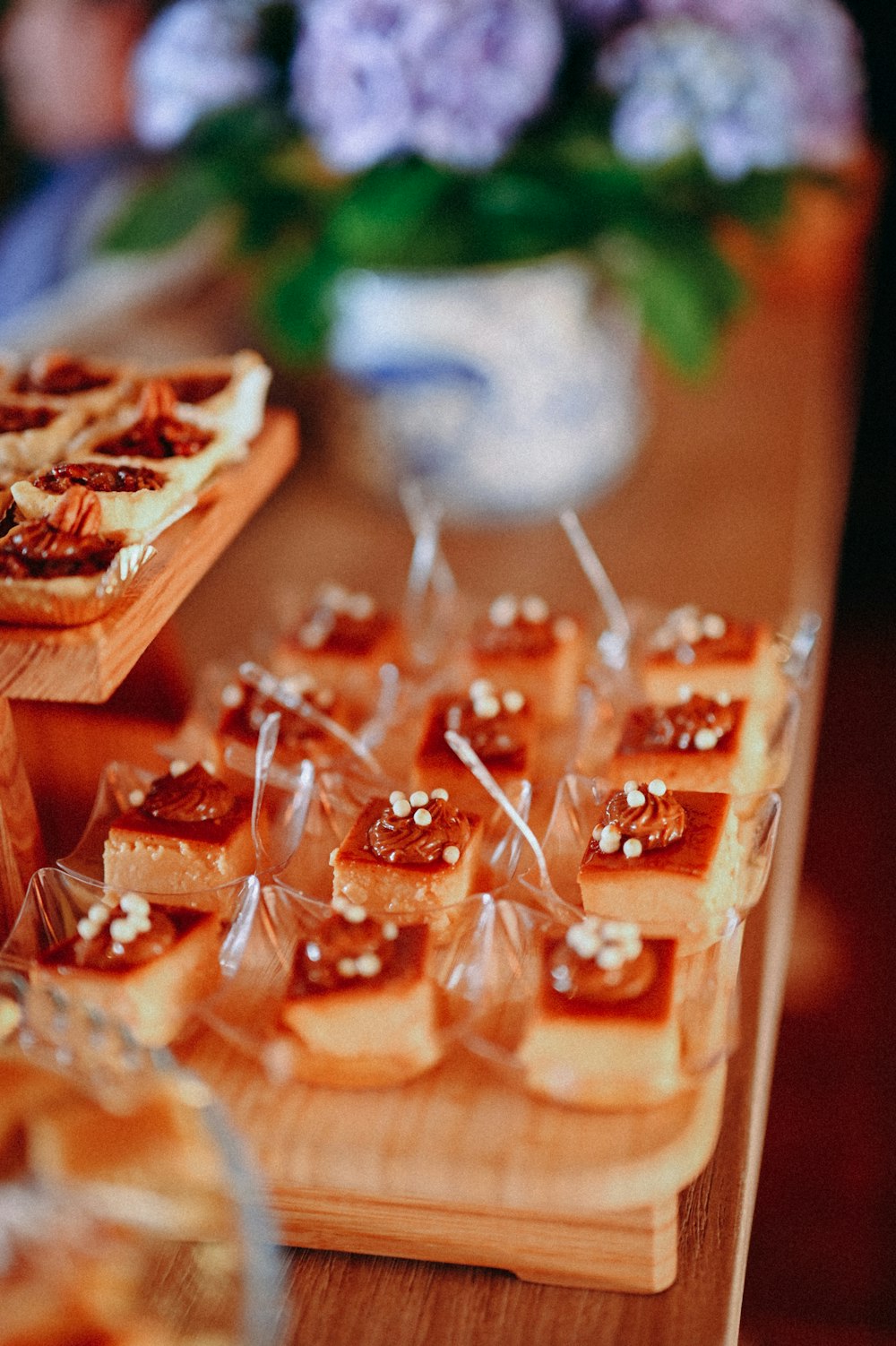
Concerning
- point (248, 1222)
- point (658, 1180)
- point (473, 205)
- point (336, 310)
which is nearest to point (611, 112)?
point (473, 205)

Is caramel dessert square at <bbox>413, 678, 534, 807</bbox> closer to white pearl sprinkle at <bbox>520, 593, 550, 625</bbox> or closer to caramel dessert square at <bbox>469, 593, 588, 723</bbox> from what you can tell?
caramel dessert square at <bbox>469, 593, 588, 723</bbox>

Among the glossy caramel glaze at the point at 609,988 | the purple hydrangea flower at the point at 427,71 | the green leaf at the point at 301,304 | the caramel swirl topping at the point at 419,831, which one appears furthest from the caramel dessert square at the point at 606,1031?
the green leaf at the point at 301,304

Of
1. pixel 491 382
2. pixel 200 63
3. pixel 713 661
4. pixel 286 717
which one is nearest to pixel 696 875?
pixel 713 661

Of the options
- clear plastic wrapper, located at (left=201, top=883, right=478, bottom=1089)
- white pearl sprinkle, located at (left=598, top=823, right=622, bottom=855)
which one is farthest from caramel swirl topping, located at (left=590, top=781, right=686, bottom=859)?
clear plastic wrapper, located at (left=201, top=883, right=478, bottom=1089)

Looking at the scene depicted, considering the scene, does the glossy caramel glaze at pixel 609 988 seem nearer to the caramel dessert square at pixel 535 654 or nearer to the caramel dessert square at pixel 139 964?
the caramel dessert square at pixel 139 964

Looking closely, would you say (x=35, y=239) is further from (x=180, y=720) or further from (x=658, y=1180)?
(x=658, y=1180)
